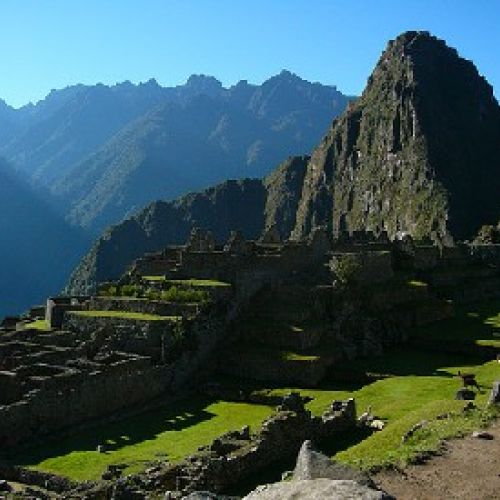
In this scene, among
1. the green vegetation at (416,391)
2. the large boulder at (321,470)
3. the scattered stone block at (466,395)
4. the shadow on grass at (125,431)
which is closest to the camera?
the large boulder at (321,470)

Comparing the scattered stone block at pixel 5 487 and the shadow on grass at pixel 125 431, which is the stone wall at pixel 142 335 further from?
the scattered stone block at pixel 5 487

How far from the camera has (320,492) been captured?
8.54 metres

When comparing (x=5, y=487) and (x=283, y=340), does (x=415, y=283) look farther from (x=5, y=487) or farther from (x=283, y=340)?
(x=5, y=487)

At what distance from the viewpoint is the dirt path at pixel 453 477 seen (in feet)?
49.5

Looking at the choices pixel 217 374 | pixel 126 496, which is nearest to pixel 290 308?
pixel 217 374

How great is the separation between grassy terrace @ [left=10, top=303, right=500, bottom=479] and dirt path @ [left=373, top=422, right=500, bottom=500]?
58cm

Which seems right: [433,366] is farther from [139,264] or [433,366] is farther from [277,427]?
[139,264]

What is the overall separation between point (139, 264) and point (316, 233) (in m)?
12.6

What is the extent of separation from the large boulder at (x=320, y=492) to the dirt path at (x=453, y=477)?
21.0 ft

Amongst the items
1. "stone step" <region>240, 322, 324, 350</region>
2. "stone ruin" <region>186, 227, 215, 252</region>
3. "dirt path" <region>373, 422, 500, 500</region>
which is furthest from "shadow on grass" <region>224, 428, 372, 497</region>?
"stone ruin" <region>186, 227, 215, 252</region>

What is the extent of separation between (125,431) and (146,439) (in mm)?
1866

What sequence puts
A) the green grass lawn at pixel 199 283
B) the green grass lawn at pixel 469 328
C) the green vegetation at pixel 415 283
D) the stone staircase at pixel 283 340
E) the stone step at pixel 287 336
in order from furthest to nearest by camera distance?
the green vegetation at pixel 415 283, the green grass lawn at pixel 199 283, the green grass lawn at pixel 469 328, the stone step at pixel 287 336, the stone staircase at pixel 283 340

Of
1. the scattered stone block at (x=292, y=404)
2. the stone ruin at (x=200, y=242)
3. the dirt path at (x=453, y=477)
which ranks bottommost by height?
the scattered stone block at (x=292, y=404)

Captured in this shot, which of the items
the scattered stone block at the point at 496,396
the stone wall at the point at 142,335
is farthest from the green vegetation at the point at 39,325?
the scattered stone block at the point at 496,396
